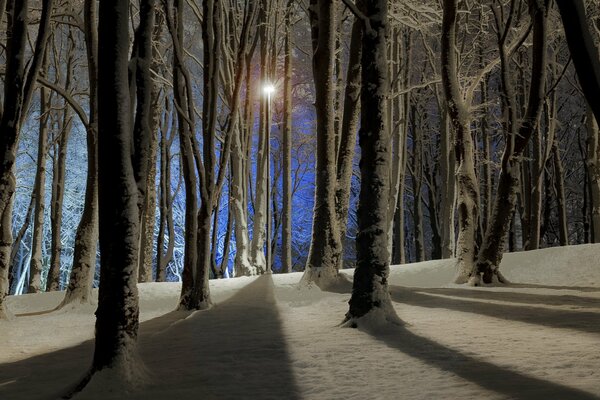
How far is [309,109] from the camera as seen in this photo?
27312mm

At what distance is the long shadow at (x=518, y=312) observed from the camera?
19.3ft

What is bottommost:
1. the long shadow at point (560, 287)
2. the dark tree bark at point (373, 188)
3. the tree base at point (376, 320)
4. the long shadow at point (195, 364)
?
the long shadow at point (195, 364)

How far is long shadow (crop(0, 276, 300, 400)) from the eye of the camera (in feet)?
13.1

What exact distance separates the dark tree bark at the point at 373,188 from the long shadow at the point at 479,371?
492 millimetres

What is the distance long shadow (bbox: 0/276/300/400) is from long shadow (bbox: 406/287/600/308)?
3.29m

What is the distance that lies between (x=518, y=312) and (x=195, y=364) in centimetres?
419

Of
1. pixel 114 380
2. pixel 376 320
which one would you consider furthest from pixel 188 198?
pixel 114 380

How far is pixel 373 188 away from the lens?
6445 millimetres

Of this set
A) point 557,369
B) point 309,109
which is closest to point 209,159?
point 557,369

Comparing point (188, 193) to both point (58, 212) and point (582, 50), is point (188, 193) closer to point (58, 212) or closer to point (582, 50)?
point (582, 50)

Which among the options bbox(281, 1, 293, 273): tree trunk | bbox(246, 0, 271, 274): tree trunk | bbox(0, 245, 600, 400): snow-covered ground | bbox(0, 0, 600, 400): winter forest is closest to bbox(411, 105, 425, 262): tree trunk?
bbox(0, 0, 600, 400): winter forest

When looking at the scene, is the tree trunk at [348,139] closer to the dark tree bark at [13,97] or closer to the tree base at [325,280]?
the tree base at [325,280]

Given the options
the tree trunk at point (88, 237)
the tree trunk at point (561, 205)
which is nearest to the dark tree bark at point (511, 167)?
the tree trunk at point (88, 237)

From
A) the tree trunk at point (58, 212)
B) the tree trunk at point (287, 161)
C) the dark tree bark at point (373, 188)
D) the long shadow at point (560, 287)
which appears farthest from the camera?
the tree trunk at point (287, 161)
